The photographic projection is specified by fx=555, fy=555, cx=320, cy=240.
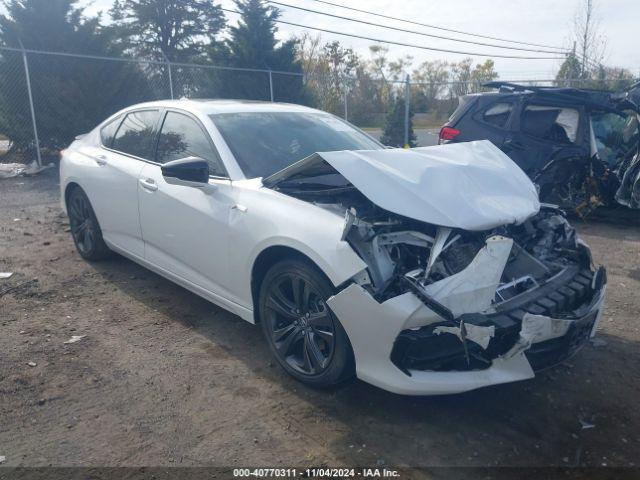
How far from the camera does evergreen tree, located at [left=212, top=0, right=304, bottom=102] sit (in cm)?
1698

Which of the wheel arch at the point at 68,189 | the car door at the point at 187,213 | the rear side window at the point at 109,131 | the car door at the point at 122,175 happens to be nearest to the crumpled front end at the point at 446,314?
the car door at the point at 187,213

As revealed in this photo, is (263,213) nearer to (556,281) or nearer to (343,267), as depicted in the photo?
(343,267)

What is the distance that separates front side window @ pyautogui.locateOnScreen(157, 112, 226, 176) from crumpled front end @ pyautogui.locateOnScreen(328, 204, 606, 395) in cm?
146

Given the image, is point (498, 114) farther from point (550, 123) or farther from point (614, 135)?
point (614, 135)

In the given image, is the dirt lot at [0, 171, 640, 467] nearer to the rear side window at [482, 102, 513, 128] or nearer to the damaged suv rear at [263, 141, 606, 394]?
the damaged suv rear at [263, 141, 606, 394]

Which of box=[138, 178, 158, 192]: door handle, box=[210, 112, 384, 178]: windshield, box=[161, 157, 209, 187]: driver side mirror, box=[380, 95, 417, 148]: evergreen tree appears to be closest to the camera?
box=[161, 157, 209, 187]: driver side mirror

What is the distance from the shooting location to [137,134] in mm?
4914

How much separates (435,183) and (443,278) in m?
0.66

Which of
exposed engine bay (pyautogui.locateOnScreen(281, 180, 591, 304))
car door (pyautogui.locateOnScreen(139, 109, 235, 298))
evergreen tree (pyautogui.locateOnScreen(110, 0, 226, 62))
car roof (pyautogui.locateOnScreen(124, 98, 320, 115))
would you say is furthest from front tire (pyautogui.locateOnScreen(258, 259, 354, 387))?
evergreen tree (pyautogui.locateOnScreen(110, 0, 226, 62))

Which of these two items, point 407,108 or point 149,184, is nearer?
point 149,184

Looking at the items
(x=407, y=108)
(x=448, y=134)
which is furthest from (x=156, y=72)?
(x=448, y=134)

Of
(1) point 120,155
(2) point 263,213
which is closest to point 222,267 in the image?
(2) point 263,213

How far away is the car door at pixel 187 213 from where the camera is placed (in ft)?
12.4

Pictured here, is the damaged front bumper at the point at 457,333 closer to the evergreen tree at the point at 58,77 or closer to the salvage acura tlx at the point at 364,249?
the salvage acura tlx at the point at 364,249
